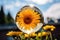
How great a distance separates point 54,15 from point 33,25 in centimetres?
41

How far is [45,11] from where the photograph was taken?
1.02 metres

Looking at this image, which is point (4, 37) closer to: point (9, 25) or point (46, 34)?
point (9, 25)

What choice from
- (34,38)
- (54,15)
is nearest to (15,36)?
(34,38)

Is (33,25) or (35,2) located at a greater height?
(35,2)

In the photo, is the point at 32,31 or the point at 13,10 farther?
the point at 13,10

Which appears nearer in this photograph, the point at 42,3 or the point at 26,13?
the point at 26,13

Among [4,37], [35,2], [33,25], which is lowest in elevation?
[4,37]

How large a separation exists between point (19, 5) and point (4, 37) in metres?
0.25

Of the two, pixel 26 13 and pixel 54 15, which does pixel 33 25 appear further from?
pixel 54 15

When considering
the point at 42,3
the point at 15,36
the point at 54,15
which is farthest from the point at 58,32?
the point at 15,36

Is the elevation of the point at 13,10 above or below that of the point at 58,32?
above

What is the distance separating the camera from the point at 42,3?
1035 millimetres

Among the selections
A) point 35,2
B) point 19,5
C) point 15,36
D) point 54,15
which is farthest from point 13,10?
point 15,36

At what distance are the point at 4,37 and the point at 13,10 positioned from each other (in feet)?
0.68
